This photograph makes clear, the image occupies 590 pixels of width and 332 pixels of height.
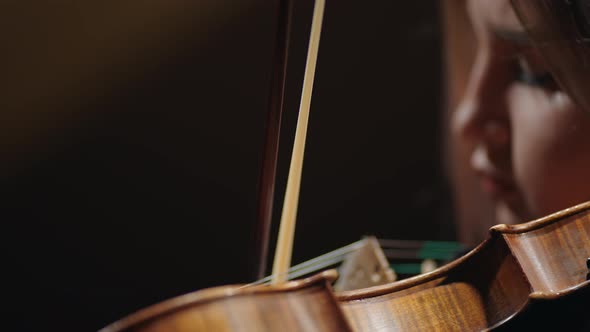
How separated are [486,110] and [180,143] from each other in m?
0.93

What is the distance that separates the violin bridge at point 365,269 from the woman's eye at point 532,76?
51cm

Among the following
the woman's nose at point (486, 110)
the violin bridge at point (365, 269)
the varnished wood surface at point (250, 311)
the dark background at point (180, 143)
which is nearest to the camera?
the varnished wood surface at point (250, 311)

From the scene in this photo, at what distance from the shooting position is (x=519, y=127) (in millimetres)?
1396

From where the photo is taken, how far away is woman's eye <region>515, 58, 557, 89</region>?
4.22ft

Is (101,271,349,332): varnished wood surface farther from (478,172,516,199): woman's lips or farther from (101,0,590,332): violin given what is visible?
(478,172,516,199): woman's lips

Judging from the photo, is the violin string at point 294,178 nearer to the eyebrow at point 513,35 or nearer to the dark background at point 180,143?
the eyebrow at point 513,35

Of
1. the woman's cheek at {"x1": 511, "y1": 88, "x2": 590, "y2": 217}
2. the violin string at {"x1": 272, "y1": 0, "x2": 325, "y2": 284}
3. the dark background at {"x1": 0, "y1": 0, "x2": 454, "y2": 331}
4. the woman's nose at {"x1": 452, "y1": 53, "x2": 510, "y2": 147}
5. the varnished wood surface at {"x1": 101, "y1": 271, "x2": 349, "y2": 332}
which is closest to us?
the varnished wood surface at {"x1": 101, "y1": 271, "x2": 349, "y2": 332}

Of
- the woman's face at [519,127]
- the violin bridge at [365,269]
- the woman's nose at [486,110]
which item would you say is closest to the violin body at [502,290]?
the violin bridge at [365,269]

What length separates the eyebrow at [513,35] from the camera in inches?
48.6

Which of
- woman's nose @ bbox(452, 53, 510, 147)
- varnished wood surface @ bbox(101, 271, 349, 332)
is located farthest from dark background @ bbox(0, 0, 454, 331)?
varnished wood surface @ bbox(101, 271, 349, 332)

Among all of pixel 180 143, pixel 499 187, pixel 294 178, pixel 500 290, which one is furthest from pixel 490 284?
pixel 180 143

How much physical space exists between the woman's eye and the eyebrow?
0.06 m

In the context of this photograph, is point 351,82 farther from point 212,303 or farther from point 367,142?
point 212,303

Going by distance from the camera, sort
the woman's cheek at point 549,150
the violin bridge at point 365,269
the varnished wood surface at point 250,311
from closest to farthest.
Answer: the varnished wood surface at point 250,311 < the violin bridge at point 365,269 < the woman's cheek at point 549,150
